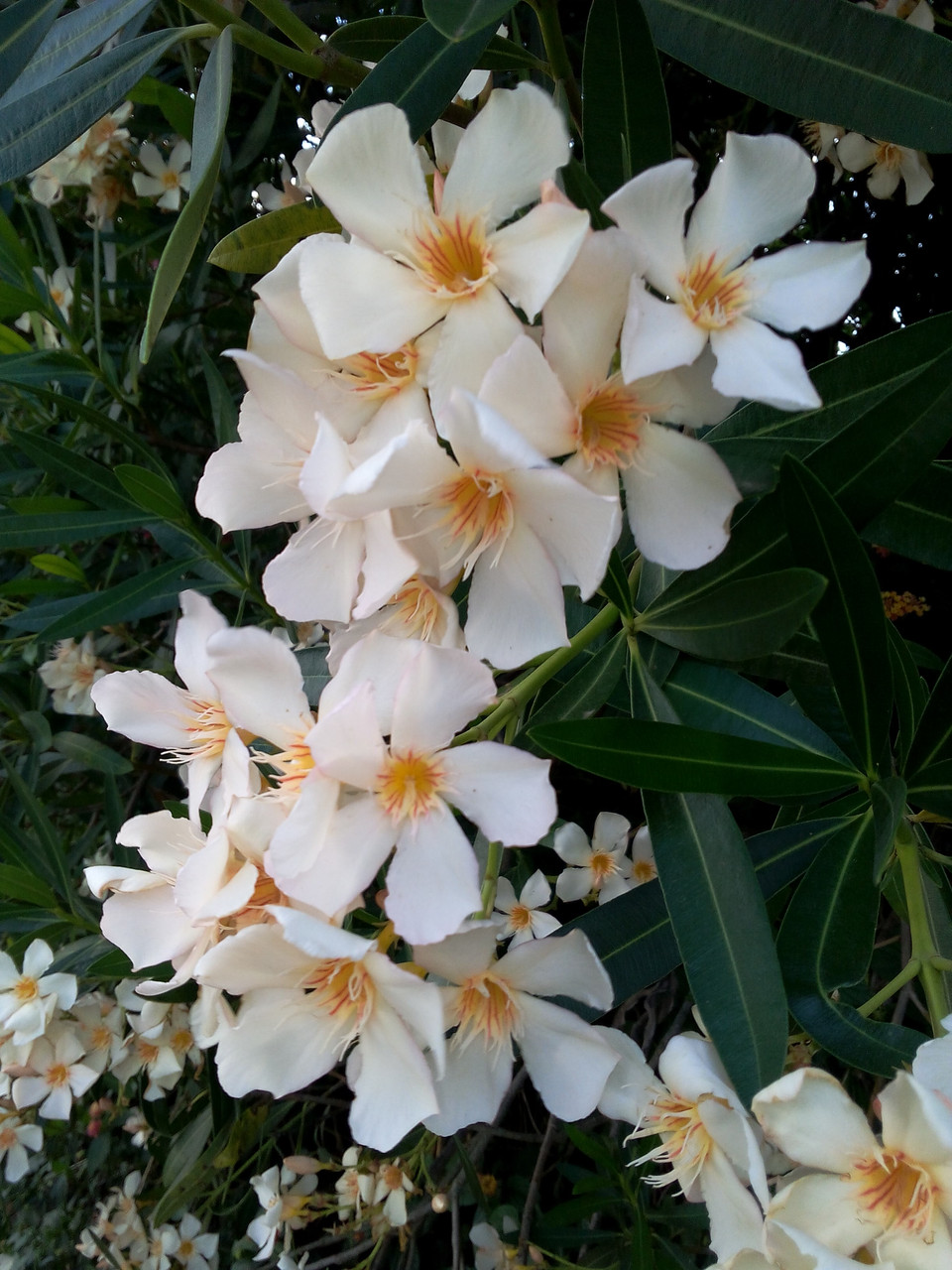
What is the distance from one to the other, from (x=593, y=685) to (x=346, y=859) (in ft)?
0.99

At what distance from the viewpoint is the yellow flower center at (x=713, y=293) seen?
24.7 inches

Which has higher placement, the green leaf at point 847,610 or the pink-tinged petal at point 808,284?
the pink-tinged petal at point 808,284

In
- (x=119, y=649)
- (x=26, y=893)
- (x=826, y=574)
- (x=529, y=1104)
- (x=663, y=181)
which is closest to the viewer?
(x=663, y=181)

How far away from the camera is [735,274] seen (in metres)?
0.67

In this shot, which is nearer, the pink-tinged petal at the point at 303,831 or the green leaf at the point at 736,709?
the pink-tinged petal at the point at 303,831

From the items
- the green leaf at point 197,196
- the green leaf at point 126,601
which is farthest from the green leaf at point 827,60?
the green leaf at point 126,601

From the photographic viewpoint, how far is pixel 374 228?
0.68 m

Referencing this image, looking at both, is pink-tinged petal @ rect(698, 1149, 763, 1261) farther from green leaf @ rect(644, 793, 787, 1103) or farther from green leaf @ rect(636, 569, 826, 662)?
green leaf @ rect(636, 569, 826, 662)

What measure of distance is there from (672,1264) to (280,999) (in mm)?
1262

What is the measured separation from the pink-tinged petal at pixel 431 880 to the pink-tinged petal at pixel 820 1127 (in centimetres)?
26

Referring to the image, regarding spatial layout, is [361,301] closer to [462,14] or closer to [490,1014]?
[462,14]

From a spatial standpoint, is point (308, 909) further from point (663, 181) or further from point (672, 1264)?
point (672, 1264)

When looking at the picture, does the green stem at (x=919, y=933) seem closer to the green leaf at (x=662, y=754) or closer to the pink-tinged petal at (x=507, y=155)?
the green leaf at (x=662, y=754)

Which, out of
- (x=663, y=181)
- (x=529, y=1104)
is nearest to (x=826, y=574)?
(x=663, y=181)
